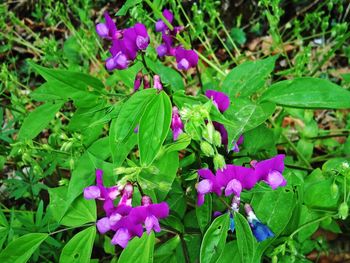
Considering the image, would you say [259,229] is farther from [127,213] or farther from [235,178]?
[127,213]

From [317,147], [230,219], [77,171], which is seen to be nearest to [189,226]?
[230,219]

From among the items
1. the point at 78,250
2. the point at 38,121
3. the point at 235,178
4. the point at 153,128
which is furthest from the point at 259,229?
→ the point at 38,121

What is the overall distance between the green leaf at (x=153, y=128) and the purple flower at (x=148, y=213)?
0.82 feet

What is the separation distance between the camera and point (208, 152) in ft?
4.47

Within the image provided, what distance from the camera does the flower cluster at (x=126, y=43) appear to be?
164 cm

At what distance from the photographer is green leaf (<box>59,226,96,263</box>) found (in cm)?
170

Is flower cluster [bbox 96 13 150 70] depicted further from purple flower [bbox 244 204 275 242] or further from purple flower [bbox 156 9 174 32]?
Result: purple flower [bbox 244 204 275 242]

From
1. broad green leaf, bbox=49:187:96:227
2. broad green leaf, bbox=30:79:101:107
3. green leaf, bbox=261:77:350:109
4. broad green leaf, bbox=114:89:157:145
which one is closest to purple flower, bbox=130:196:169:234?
broad green leaf, bbox=114:89:157:145

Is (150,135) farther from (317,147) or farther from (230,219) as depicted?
(317,147)

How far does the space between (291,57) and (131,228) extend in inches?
96.6

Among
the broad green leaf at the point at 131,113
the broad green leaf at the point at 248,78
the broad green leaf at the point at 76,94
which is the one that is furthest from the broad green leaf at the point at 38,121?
the broad green leaf at the point at 248,78

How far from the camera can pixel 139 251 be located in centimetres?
163

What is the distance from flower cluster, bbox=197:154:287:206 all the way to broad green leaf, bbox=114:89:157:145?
285 millimetres

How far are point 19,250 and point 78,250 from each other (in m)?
0.25
